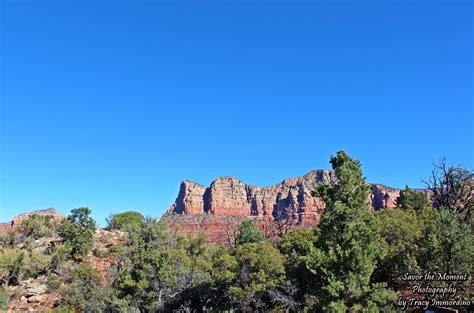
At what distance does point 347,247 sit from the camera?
814 inches

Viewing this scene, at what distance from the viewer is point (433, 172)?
135 feet

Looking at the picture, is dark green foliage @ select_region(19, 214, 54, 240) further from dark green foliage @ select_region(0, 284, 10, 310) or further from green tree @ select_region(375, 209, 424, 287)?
green tree @ select_region(375, 209, 424, 287)

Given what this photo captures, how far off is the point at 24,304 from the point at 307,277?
28194 mm

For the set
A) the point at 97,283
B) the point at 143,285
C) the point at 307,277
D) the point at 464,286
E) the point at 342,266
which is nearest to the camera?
the point at 342,266

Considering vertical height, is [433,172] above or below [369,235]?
above

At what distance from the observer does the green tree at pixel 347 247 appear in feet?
66.0

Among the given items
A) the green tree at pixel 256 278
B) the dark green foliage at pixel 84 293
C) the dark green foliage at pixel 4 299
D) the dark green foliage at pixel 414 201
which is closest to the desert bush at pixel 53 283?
the dark green foliage at pixel 84 293

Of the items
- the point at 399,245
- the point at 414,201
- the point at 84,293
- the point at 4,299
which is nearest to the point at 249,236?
the point at 84,293

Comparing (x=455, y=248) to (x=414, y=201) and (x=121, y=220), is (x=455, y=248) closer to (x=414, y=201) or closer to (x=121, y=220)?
(x=414, y=201)

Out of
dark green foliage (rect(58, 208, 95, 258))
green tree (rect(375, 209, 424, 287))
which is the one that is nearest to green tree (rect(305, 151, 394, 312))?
green tree (rect(375, 209, 424, 287))

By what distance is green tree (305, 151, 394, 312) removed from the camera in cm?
2011

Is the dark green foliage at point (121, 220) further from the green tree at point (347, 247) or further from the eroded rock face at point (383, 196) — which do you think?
the eroded rock face at point (383, 196)

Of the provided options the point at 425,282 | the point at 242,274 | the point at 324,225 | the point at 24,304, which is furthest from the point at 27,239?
the point at 425,282

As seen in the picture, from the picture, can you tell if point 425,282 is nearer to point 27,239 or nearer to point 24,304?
point 24,304
